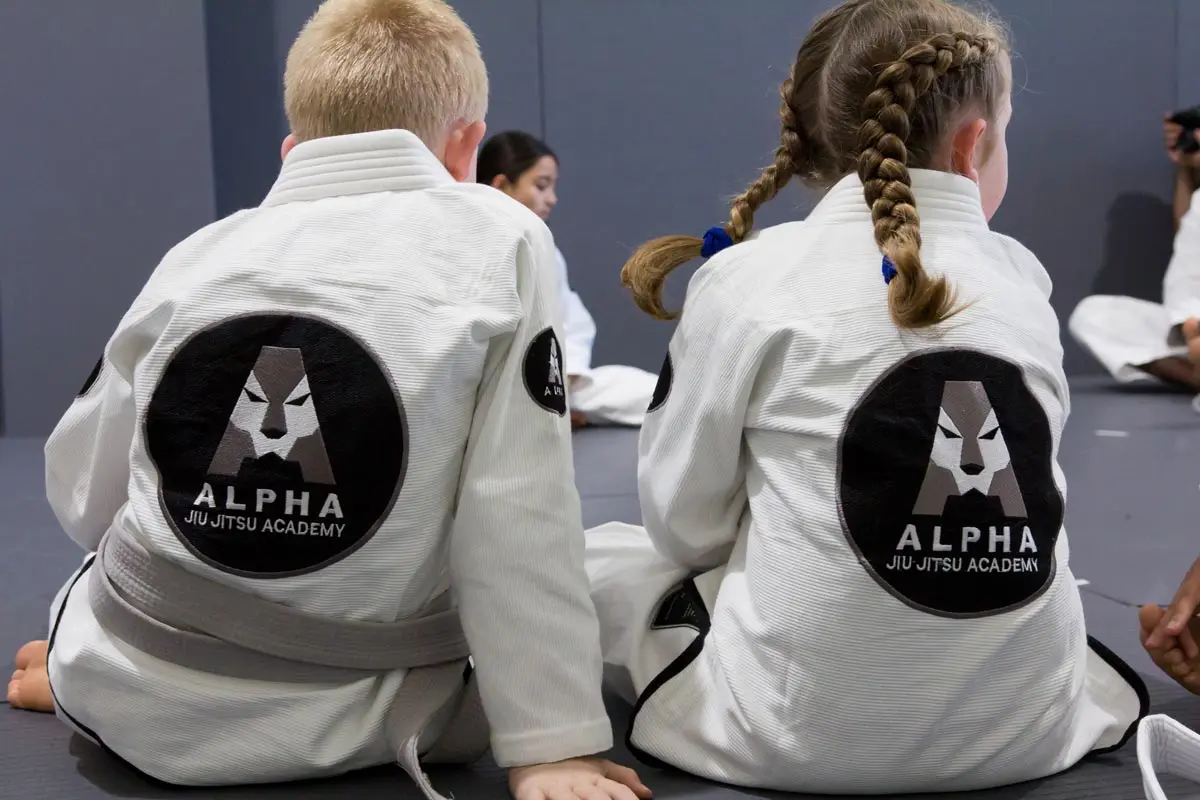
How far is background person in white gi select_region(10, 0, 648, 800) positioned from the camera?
125 cm

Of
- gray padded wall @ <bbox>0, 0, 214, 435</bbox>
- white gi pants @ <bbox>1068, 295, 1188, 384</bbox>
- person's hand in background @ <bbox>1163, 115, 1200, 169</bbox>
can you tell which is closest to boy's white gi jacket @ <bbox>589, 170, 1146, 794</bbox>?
gray padded wall @ <bbox>0, 0, 214, 435</bbox>

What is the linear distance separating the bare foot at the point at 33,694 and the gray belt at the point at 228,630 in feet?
1.08

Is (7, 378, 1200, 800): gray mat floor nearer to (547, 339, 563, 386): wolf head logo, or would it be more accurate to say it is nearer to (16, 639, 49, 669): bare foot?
(16, 639, 49, 669): bare foot

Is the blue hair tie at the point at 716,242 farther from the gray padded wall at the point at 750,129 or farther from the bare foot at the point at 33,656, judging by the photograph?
the gray padded wall at the point at 750,129

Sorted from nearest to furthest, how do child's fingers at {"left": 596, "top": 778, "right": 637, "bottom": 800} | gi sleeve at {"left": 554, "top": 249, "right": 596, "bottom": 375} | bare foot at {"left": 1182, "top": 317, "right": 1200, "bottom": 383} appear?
child's fingers at {"left": 596, "top": 778, "right": 637, "bottom": 800} < bare foot at {"left": 1182, "top": 317, "right": 1200, "bottom": 383} < gi sleeve at {"left": 554, "top": 249, "right": 596, "bottom": 375}

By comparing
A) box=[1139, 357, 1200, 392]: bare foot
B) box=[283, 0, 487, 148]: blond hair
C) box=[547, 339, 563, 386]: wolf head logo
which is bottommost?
box=[1139, 357, 1200, 392]: bare foot

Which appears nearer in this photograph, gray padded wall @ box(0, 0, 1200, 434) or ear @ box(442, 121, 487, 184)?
ear @ box(442, 121, 487, 184)

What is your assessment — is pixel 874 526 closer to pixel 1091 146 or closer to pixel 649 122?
pixel 649 122

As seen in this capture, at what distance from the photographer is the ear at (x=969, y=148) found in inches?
54.0

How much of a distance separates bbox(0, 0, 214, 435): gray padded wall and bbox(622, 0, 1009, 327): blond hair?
10.7 ft

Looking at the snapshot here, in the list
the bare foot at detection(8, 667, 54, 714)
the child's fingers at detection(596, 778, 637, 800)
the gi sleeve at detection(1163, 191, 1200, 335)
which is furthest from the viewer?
the gi sleeve at detection(1163, 191, 1200, 335)

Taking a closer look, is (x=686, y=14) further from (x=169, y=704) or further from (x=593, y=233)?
(x=169, y=704)

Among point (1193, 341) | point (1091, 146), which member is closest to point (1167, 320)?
point (1193, 341)

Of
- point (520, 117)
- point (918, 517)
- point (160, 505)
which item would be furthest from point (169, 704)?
point (520, 117)
